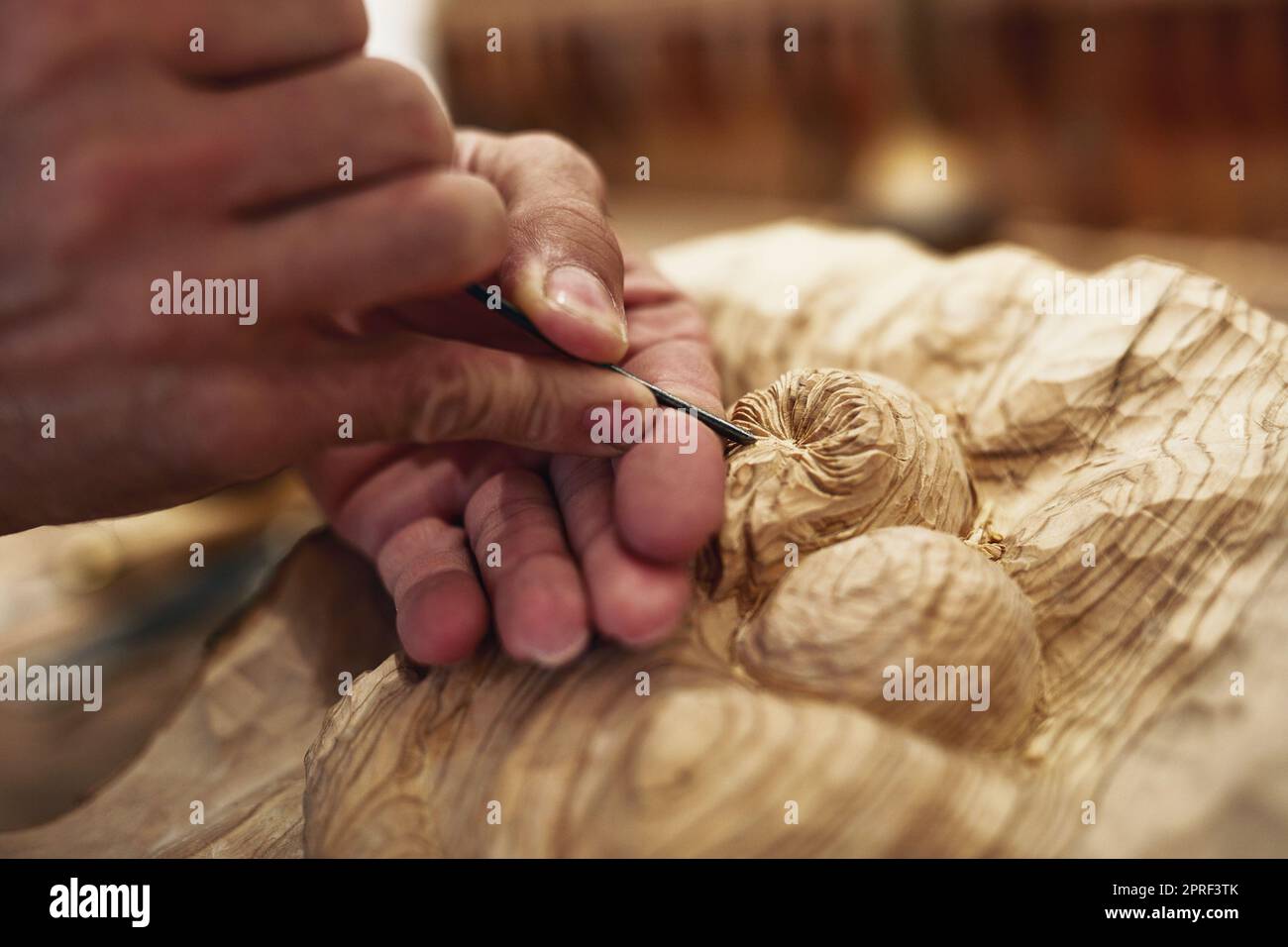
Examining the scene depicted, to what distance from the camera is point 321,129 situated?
69 centimetres

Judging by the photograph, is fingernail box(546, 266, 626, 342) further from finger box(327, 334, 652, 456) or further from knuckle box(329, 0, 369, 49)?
knuckle box(329, 0, 369, 49)

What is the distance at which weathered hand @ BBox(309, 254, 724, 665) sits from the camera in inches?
29.8

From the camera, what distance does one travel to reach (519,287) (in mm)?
807

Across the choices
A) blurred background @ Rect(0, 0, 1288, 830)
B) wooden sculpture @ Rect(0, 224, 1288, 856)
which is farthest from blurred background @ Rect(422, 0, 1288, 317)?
wooden sculpture @ Rect(0, 224, 1288, 856)

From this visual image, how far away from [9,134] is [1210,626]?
91cm

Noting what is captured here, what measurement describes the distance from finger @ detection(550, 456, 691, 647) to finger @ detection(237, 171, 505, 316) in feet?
0.72

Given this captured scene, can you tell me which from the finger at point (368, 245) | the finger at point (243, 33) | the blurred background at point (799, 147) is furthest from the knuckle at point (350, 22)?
the blurred background at point (799, 147)

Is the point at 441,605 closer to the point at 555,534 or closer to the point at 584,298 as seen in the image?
the point at 555,534

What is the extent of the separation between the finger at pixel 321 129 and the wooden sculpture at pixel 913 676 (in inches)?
14.1

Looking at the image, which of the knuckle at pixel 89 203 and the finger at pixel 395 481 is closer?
the knuckle at pixel 89 203

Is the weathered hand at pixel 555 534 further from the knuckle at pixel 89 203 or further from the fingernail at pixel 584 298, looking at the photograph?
the knuckle at pixel 89 203

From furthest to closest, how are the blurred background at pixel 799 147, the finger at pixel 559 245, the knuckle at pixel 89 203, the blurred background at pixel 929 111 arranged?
1. the blurred background at pixel 929 111
2. the blurred background at pixel 799 147
3. the finger at pixel 559 245
4. the knuckle at pixel 89 203

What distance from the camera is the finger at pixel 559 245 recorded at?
2.60ft
